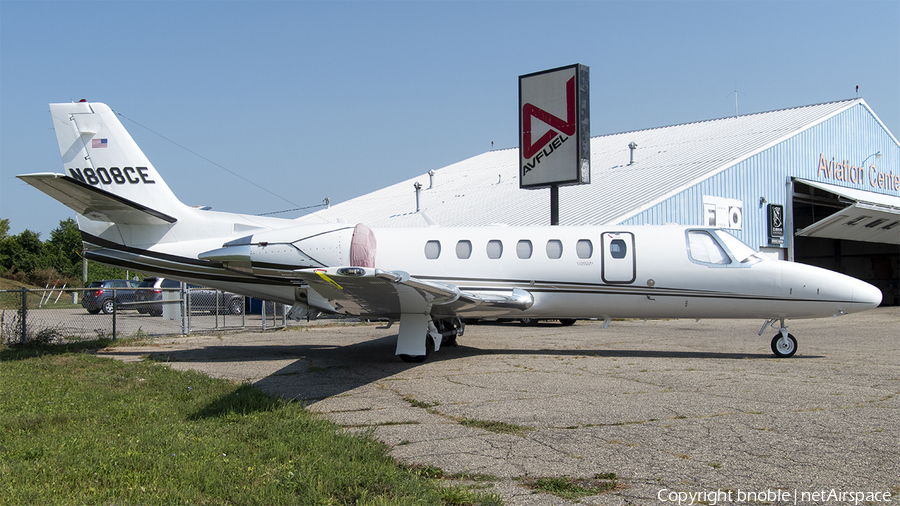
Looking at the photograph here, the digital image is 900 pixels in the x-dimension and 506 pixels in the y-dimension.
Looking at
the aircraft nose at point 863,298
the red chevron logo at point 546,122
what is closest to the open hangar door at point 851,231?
the red chevron logo at point 546,122

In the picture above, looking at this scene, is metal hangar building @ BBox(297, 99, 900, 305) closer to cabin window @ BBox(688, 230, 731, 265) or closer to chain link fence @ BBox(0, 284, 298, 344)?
chain link fence @ BBox(0, 284, 298, 344)

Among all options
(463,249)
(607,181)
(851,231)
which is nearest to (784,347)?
(463,249)

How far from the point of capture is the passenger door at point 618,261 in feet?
38.7

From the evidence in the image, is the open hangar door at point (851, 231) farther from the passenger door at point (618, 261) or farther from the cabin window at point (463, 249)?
the cabin window at point (463, 249)

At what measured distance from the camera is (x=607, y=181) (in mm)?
28000

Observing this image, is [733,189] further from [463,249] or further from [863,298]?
[463,249]

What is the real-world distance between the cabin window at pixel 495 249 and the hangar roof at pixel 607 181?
383 inches

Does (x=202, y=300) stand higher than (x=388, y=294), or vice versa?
(x=388, y=294)


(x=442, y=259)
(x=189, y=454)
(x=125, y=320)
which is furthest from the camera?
(x=125, y=320)

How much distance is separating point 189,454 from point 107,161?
385 inches

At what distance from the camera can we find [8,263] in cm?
5566

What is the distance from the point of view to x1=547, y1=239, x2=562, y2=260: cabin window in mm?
11969

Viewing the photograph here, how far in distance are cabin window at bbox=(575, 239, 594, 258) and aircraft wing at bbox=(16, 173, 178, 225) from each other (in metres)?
8.37

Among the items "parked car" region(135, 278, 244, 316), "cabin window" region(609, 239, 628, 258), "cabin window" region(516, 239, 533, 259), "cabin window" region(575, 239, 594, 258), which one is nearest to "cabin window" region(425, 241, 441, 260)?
"cabin window" region(516, 239, 533, 259)
